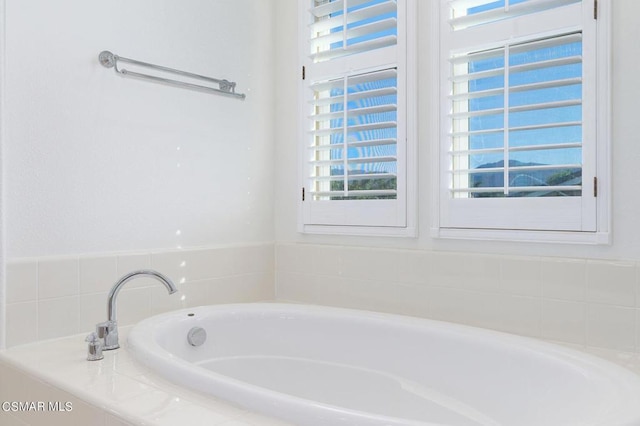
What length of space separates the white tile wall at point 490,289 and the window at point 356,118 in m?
0.17

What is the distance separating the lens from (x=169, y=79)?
2254mm

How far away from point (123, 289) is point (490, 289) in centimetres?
148

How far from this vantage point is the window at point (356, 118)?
2260 millimetres

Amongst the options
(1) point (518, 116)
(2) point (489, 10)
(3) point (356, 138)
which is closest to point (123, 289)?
(3) point (356, 138)

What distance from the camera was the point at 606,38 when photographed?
5.70 feet

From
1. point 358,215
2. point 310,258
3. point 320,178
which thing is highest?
point 320,178

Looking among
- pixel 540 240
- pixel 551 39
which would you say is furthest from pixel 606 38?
pixel 540 240

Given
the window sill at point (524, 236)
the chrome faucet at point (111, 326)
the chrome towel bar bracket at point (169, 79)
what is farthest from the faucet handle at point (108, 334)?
the window sill at point (524, 236)

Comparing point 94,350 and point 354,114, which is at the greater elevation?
point 354,114

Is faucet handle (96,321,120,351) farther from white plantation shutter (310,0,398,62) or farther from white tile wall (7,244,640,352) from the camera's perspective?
white plantation shutter (310,0,398,62)

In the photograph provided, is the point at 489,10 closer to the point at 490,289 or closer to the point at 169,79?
the point at 490,289

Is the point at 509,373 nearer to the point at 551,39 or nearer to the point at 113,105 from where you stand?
the point at 551,39

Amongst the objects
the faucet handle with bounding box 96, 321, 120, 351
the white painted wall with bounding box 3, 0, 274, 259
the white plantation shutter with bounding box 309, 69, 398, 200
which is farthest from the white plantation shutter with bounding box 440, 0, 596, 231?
the faucet handle with bounding box 96, 321, 120, 351

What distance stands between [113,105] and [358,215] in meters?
1.17
